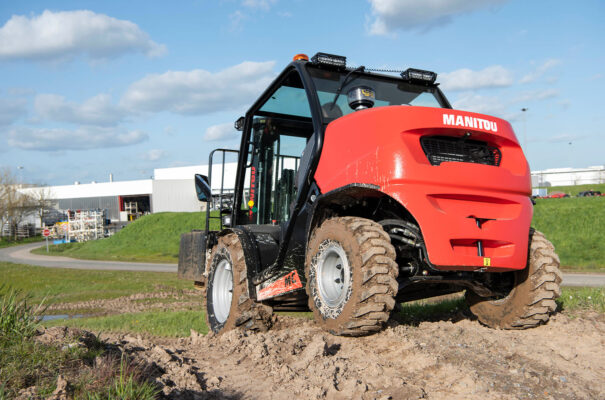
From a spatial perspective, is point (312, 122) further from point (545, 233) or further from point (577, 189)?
point (577, 189)

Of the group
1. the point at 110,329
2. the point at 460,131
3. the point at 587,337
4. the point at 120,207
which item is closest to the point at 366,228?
the point at 460,131

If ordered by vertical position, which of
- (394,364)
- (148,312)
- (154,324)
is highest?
(394,364)

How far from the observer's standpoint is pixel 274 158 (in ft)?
21.4

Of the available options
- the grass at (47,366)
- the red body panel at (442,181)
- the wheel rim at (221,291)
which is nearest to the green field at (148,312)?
the grass at (47,366)

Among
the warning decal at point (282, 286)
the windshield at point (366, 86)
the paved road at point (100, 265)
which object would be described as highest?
the windshield at point (366, 86)

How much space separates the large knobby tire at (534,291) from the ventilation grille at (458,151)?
1.00m

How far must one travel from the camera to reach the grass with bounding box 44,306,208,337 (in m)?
7.57

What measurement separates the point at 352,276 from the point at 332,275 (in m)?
0.49

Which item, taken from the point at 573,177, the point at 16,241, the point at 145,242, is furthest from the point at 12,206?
the point at 573,177

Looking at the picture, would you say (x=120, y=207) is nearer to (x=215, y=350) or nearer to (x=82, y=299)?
(x=82, y=299)

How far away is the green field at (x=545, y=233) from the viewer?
21.7 m

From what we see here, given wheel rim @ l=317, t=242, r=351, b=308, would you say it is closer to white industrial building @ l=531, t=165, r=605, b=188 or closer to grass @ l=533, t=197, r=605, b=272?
grass @ l=533, t=197, r=605, b=272

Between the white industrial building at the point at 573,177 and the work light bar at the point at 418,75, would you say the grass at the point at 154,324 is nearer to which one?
the work light bar at the point at 418,75

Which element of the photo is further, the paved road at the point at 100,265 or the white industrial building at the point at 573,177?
the white industrial building at the point at 573,177
